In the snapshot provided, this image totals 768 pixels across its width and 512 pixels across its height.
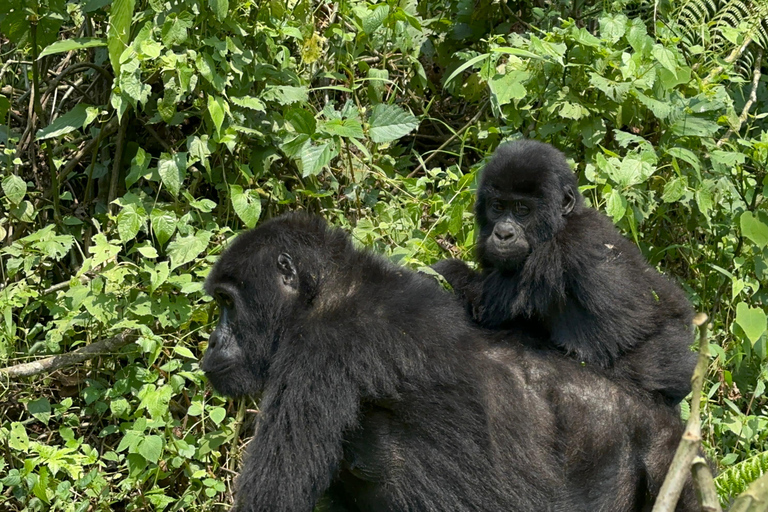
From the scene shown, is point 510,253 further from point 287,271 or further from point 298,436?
point 298,436

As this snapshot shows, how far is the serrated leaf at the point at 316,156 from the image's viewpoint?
175 inches

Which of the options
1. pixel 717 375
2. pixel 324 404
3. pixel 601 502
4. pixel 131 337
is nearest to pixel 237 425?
pixel 131 337

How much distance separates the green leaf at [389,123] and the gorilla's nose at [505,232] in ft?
3.28

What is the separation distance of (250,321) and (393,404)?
0.59m

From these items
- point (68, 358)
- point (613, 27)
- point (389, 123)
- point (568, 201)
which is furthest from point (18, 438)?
point (613, 27)

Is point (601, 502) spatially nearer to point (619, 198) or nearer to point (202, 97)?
point (619, 198)

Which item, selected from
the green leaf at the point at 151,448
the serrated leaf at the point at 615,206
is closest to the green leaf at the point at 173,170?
the green leaf at the point at 151,448

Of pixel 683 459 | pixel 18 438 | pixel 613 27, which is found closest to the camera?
pixel 683 459

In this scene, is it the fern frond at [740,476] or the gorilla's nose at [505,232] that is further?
the gorilla's nose at [505,232]

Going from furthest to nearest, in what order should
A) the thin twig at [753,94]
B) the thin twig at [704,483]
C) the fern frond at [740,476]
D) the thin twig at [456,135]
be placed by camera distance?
the thin twig at [456,135], the thin twig at [753,94], the fern frond at [740,476], the thin twig at [704,483]

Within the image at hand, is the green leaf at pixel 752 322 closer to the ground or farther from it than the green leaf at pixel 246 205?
closer to the ground

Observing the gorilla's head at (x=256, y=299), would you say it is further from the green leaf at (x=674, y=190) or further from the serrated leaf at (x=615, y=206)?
the green leaf at (x=674, y=190)

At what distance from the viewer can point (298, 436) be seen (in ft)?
10.2

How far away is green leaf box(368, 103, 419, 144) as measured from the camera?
15.6 ft
